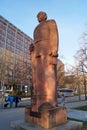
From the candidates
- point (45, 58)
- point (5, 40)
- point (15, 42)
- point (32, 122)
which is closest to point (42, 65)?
point (45, 58)

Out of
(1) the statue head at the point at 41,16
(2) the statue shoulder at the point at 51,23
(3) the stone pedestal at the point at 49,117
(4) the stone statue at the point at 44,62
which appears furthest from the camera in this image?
(1) the statue head at the point at 41,16

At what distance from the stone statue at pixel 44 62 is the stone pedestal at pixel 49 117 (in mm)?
337

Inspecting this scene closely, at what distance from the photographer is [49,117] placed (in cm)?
722

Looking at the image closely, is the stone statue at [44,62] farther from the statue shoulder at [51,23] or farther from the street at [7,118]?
the street at [7,118]

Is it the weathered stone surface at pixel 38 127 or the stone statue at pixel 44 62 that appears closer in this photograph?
the weathered stone surface at pixel 38 127

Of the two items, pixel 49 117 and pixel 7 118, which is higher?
pixel 49 117

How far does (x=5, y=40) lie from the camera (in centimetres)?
8881

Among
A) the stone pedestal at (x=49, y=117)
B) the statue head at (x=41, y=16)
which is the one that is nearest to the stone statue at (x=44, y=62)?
the statue head at (x=41, y=16)

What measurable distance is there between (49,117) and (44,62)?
87.0 inches

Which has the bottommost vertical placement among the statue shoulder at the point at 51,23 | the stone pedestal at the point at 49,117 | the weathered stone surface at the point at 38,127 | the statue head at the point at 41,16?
the weathered stone surface at the point at 38,127

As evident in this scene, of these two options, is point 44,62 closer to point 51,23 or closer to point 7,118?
point 51,23

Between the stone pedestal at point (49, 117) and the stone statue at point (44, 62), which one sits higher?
the stone statue at point (44, 62)

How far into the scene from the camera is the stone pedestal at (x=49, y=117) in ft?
23.7

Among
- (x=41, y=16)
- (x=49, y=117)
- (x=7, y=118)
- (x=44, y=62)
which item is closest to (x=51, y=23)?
(x=41, y=16)
